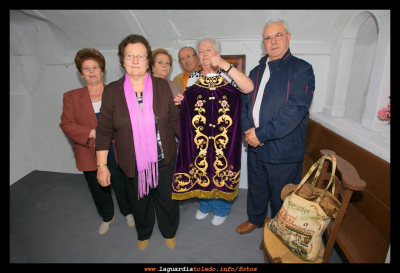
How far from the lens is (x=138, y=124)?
1959 mm

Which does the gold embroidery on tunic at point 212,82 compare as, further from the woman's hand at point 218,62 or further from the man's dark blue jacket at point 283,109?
the man's dark blue jacket at point 283,109

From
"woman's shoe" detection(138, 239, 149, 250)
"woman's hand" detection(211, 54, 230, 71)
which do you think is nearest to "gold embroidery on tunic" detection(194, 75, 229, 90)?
"woman's hand" detection(211, 54, 230, 71)

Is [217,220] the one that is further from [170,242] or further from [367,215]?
[367,215]

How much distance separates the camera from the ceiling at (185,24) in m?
2.76

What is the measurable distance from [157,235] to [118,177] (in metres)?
0.89

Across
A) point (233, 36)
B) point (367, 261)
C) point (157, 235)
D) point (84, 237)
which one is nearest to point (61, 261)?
point (84, 237)

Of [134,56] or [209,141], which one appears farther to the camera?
[209,141]

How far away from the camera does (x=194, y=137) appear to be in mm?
2244

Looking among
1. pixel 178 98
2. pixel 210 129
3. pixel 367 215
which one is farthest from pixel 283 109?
pixel 367 215

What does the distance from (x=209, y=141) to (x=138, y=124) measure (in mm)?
751

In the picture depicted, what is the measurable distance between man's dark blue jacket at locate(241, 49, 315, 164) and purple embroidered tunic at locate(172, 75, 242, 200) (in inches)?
7.5

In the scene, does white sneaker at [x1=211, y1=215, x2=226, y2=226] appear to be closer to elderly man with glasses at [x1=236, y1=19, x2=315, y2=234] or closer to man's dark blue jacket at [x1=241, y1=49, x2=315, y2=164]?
elderly man with glasses at [x1=236, y1=19, x2=315, y2=234]

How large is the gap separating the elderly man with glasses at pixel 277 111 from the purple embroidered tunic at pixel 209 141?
0.59ft
